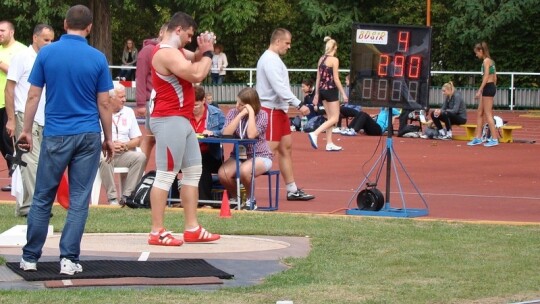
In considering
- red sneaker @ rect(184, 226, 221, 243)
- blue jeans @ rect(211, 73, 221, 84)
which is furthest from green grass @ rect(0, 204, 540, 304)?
blue jeans @ rect(211, 73, 221, 84)

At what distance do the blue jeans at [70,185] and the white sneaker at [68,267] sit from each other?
0.04 m

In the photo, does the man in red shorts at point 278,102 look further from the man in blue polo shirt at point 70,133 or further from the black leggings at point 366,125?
the black leggings at point 366,125

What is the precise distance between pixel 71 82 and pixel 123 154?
5492mm

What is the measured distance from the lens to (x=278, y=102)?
1450cm

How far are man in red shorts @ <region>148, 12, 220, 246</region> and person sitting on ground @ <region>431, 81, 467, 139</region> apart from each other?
1482 centimetres

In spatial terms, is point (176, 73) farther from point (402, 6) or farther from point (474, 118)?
point (402, 6)

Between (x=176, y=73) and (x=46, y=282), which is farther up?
(x=176, y=73)

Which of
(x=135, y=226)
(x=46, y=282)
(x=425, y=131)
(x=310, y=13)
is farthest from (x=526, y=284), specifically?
(x=310, y=13)

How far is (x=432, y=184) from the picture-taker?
16.6 meters

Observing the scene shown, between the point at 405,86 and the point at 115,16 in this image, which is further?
the point at 115,16

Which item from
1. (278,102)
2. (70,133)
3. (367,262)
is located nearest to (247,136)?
(278,102)

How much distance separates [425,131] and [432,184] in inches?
333

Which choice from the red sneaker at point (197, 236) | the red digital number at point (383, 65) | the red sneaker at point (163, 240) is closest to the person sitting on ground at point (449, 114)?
the red digital number at point (383, 65)

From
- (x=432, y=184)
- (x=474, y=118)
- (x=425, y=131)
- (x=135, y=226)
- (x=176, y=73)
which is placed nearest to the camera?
(x=176, y=73)
